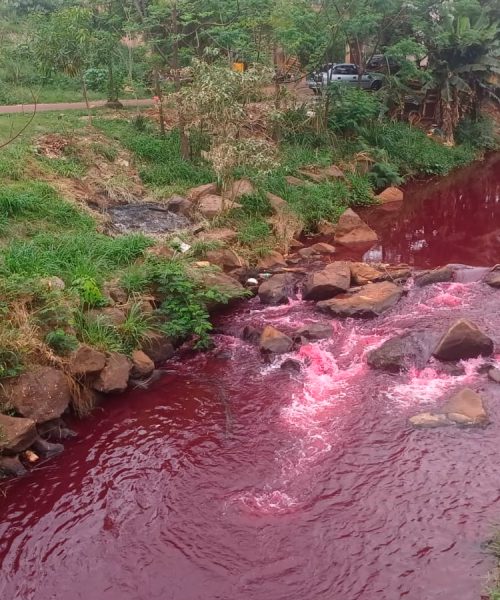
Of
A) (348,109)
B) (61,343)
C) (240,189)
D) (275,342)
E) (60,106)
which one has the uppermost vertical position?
(60,106)

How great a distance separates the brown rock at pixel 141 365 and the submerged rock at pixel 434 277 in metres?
5.67

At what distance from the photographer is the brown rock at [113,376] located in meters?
8.59

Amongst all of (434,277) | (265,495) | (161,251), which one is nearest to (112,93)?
(161,251)

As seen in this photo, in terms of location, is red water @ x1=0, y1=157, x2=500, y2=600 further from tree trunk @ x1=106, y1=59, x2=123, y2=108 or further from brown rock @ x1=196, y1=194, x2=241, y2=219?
tree trunk @ x1=106, y1=59, x2=123, y2=108

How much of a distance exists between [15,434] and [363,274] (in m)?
7.49

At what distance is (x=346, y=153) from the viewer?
19984 mm

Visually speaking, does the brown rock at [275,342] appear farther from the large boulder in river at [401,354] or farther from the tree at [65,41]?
the tree at [65,41]

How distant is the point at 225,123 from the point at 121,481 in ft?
30.9

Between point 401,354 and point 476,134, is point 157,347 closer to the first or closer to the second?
point 401,354

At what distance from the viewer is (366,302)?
10.9m

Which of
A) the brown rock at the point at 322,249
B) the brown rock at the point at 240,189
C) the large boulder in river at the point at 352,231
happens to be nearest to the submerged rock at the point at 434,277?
the brown rock at the point at 322,249

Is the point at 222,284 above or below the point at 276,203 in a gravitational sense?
Answer: below

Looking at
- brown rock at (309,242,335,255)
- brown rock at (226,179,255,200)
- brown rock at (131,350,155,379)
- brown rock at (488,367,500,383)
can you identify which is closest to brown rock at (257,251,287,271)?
brown rock at (309,242,335,255)

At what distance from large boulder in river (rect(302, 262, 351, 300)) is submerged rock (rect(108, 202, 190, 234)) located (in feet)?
11.6
